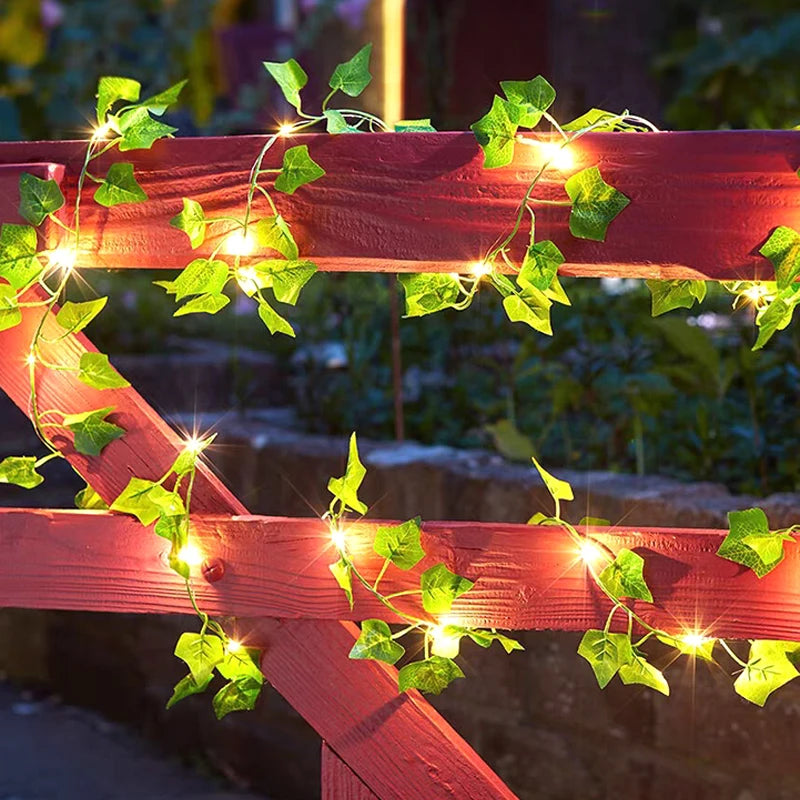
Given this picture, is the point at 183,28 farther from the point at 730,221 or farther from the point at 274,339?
the point at 730,221

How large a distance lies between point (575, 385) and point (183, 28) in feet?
18.1

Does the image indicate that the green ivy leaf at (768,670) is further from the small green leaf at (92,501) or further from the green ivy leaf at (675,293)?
the small green leaf at (92,501)

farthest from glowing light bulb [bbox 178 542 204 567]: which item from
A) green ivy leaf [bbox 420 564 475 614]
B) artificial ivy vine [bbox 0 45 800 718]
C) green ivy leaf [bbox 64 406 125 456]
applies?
green ivy leaf [bbox 420 564 475 614]

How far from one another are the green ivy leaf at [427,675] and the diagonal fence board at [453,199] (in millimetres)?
460

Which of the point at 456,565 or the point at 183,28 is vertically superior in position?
the point at 183,28

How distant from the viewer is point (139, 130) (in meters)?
1.30

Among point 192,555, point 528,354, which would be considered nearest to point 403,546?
point 192,555

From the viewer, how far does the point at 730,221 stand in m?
1.21

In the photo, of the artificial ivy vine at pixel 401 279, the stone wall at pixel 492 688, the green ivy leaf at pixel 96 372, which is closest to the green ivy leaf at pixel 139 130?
the artificial ivy vine at pixel 401 279

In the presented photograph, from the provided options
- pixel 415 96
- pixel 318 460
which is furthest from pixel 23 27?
pixel 318 460

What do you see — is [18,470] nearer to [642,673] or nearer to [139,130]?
[139,130]

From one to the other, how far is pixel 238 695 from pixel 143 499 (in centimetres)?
28

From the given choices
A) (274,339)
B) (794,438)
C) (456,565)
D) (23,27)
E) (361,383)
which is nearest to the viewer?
(456,565)

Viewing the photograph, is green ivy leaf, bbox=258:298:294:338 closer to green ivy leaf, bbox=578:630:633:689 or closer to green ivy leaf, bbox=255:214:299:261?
green ivy leaf, bbox=255:214:299:261
